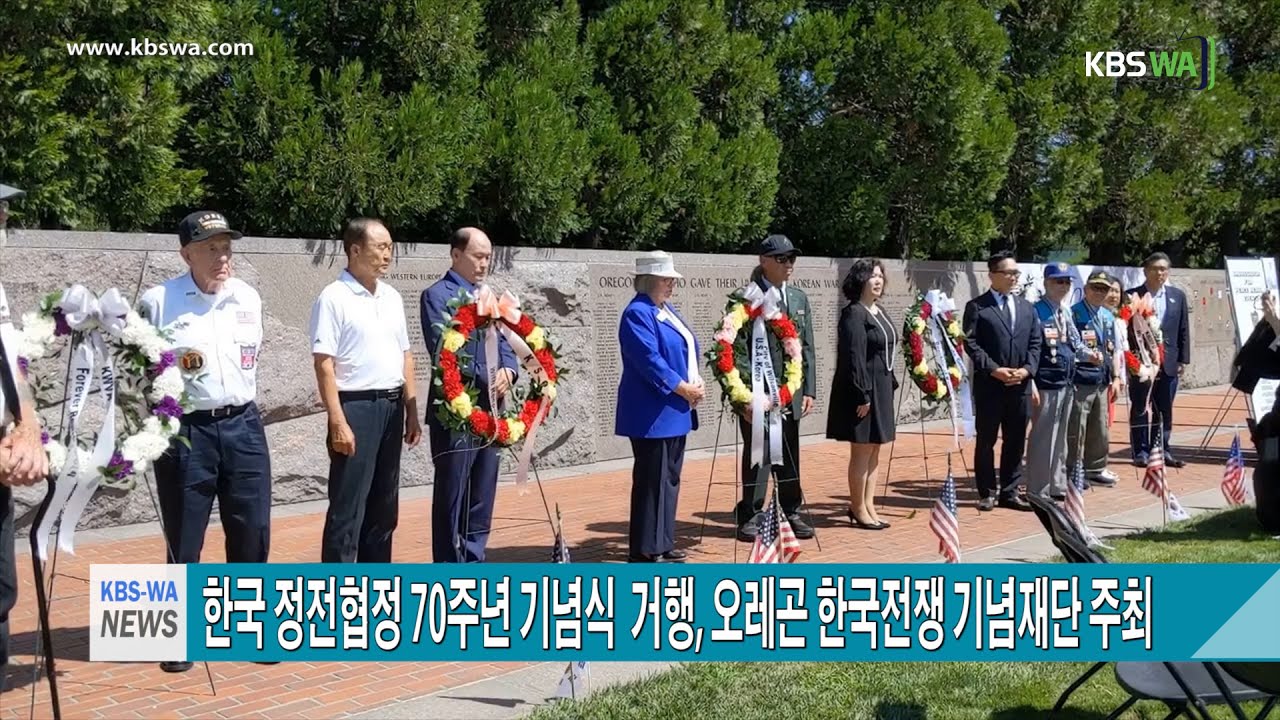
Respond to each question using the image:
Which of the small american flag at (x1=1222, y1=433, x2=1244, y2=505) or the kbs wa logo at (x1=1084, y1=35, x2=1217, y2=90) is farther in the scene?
the kbs wa logo at (x1=1084, y1=35, x2=1217, y2=90)

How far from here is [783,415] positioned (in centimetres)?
840

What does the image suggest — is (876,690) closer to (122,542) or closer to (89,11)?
(122,542)

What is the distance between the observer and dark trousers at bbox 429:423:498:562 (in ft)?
21.1

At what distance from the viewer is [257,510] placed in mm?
5582

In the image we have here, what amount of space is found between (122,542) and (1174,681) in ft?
22.6

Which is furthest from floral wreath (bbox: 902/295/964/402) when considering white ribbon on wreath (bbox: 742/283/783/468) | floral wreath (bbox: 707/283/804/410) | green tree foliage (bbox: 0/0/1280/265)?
green tree foliage (bbox: 0/0/1280/265)

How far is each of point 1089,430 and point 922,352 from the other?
8.71 ft

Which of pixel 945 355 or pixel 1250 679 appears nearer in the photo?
pixel 1250 679

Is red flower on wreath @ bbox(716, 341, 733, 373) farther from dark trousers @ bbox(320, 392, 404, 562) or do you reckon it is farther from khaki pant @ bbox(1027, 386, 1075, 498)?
khaki pant @ bbox(1027, 386, 1075, 498)

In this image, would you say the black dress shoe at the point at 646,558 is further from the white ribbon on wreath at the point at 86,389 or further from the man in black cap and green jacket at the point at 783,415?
the white ribbon on wreath at the point at 86,389

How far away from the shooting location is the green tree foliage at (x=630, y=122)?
9.38 m

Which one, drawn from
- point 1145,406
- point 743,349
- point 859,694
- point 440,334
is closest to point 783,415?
point 743,349

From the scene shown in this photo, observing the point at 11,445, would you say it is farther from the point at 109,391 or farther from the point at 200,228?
the point at 200,228

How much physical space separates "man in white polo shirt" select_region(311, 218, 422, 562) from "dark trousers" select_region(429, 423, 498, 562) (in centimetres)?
38
